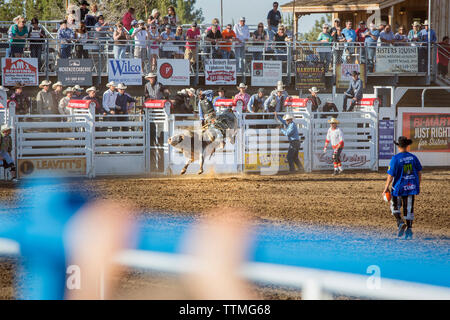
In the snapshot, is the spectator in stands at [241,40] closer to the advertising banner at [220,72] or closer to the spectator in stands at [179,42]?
the advertising banner at [220,72]

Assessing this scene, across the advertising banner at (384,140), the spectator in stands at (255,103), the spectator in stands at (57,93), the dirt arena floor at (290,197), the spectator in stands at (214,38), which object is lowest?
the dirt arena floor at (290,197)

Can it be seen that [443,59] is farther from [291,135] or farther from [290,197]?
[290,197]

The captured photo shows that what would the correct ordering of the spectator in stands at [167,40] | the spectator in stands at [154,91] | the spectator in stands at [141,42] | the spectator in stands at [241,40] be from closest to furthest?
1. the spectator in stands at [154,91]
2. the spectator in stands at [141,42]
3. the spectator in stands at [167,40]
4. the spectator in stands at [241,40]

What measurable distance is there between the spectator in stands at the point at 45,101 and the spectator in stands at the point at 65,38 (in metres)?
2.11

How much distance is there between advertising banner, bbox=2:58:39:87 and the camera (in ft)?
63.7

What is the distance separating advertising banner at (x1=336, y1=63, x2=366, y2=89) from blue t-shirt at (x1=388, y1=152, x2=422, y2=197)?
1378cm

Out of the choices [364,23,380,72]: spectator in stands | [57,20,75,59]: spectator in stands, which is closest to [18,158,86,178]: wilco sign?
[57,20,75,59]: spectator in stands

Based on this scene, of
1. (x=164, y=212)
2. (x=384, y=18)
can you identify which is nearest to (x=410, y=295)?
(x=164, y=212)

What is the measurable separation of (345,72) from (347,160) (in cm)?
445

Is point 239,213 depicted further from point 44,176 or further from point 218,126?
point 44,176

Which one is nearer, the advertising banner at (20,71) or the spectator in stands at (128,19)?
the advertising banner at (20,71)

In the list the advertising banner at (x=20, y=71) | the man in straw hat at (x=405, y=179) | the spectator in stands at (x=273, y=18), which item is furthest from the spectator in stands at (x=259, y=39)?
the man in straw hat at (x=405, y=179)

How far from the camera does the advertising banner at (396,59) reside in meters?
24.1

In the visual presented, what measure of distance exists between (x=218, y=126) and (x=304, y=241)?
849 cm
